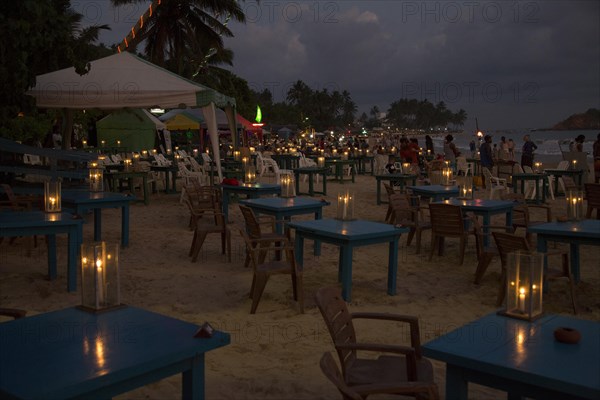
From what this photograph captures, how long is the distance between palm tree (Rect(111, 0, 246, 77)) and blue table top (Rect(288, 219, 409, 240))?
2145cm

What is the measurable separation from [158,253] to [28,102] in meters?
3.83

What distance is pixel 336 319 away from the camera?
132 inches

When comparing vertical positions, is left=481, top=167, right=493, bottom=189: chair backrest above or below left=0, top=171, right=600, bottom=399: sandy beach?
above

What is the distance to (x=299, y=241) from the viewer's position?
22.7 ft

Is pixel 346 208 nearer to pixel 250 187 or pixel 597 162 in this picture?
pixel 250 187

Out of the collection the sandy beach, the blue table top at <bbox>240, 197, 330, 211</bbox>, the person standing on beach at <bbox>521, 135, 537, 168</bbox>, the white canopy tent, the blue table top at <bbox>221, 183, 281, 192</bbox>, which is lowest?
the sandy beach

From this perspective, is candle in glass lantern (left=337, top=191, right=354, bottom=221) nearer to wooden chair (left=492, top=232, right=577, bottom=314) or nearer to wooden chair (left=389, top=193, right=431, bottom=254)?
wooden chair (left=492, top=232, right=577, bottom=314)

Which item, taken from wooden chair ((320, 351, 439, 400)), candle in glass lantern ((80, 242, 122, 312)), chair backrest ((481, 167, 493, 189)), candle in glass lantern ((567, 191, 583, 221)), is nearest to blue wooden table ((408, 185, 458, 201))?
candle in glass lantern ((567, 191, 583, 221))

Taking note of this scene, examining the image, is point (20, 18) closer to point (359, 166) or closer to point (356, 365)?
point (356, 365)

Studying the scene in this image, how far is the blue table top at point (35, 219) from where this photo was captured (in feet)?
19.6

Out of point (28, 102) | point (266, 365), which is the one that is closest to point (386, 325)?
point (266, 365)

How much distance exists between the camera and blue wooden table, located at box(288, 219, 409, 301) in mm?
6105

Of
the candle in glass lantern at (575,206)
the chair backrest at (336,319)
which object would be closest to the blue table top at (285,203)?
the candle in glass lantern at (575,206)

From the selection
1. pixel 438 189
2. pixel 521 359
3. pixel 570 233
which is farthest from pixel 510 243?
pixel 438 189
